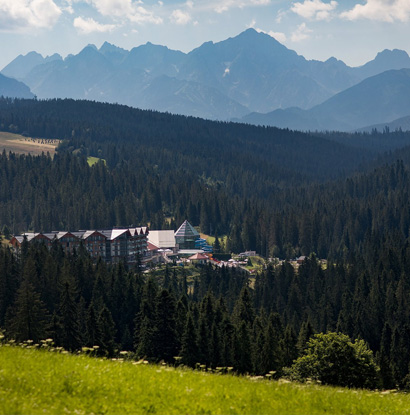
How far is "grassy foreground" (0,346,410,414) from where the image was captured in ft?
61.9

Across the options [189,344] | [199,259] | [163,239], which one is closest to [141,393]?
[189,344]

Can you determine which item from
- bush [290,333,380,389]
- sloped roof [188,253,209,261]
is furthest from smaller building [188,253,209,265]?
bush [290,333,380,389]

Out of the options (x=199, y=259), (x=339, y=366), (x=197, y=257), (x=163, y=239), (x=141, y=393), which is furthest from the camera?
(x=163, y=239)

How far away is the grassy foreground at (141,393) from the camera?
18859 millimetres

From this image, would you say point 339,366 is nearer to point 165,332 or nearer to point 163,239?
point 165,332

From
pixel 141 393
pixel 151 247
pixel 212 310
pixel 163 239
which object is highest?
pixel 141 393

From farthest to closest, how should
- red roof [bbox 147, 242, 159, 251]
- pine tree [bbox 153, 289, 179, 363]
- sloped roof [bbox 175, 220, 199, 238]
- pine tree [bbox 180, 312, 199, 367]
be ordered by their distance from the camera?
sloped roof [bbox 175, 220, 199, 238] < red roof [bbox 147, 242, 159, 251] < pine tree [bbox 153, 289, 179, 363] < pine tree [bbox 180, 312, 199, 367]

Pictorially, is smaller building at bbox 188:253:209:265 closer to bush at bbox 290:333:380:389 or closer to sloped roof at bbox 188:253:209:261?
sloped roof at bbox 188:253:209:261

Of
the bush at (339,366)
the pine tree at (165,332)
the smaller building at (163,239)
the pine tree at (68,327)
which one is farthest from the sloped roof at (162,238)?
the bush at (339,366)

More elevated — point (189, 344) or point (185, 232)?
point (185, 232)

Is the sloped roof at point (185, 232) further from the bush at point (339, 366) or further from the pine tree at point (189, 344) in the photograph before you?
the bush at point (339, 366)

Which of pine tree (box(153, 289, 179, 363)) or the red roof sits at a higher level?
the red roof

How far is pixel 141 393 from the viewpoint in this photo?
20125 mm

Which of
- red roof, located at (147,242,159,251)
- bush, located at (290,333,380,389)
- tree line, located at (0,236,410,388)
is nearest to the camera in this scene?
bush, located at (290,333,380,389)
